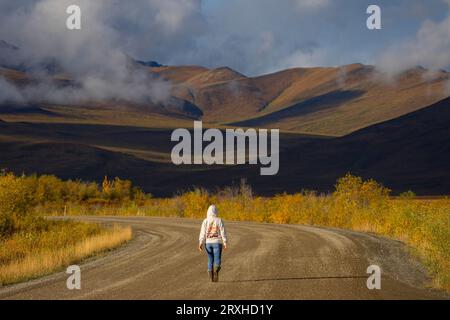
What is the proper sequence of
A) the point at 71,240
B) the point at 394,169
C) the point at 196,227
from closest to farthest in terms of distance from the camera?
1. the point at 71,240
2. the point at 196,227
3. the point at 394,169

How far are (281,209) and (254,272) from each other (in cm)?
2067

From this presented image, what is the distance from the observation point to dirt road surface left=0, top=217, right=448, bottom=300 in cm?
1266

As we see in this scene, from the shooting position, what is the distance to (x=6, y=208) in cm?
2675

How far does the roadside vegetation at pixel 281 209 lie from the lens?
1905 cm

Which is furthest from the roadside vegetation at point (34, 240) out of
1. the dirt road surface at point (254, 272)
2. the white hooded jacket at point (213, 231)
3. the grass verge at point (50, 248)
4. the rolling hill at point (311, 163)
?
the rolling hill at point (311, 163)

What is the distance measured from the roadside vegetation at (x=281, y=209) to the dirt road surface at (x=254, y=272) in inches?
40.4

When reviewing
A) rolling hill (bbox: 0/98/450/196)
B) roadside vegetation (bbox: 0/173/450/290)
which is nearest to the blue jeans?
roadside vegetation (bbox: 0/173/450/290)

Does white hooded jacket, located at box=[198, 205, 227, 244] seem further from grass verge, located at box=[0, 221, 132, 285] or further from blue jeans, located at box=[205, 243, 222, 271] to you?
grass verge, located at box=[0, 221, 132, 285]

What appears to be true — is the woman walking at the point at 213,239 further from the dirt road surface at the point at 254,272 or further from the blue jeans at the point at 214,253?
the dirt road surface at the point at 254,272

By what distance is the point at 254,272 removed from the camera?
15.5 metres

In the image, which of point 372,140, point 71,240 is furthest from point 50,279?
point 372,140

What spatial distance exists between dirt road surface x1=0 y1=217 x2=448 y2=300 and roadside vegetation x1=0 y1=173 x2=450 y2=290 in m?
1.03

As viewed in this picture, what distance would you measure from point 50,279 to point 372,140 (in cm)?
12439
